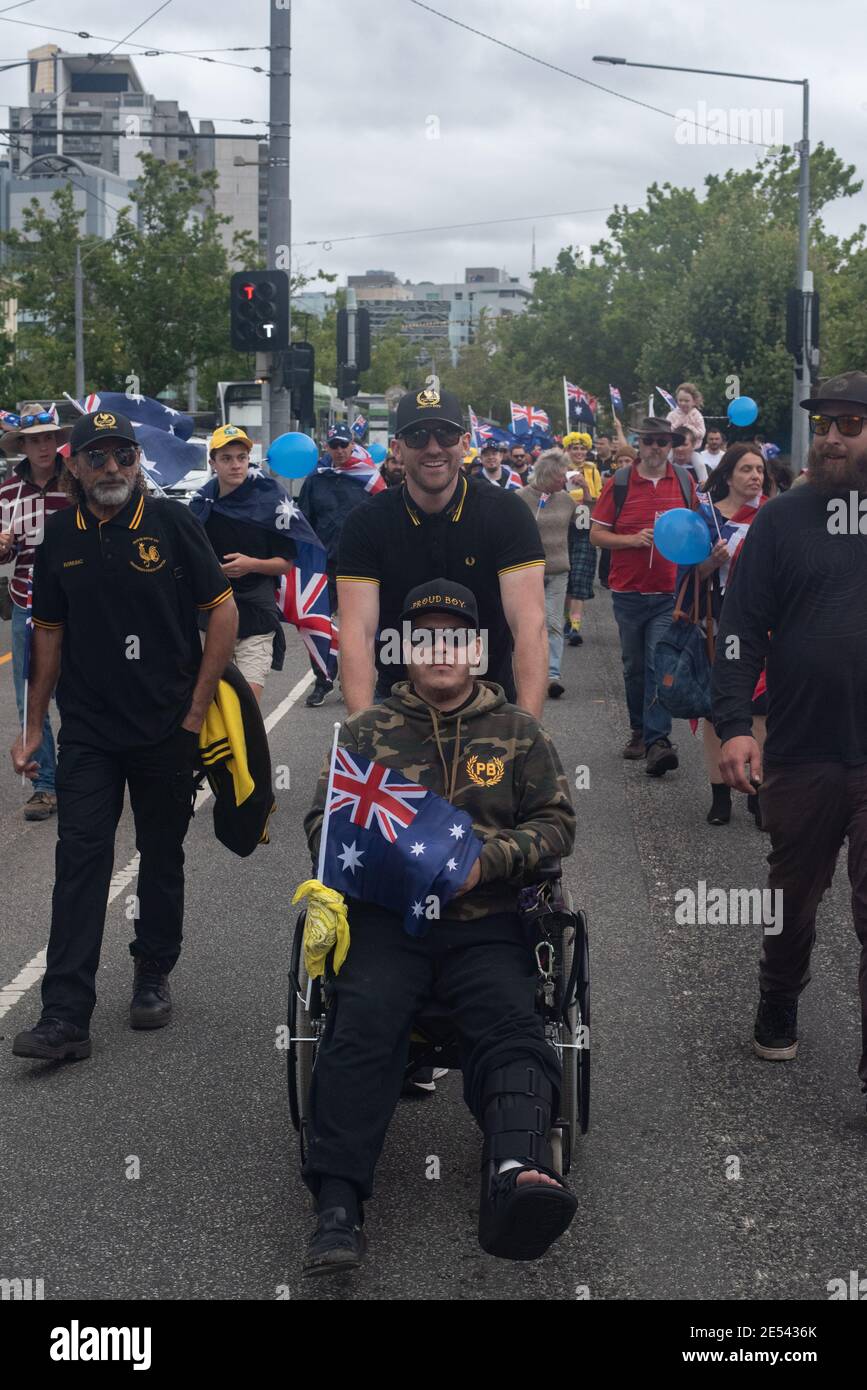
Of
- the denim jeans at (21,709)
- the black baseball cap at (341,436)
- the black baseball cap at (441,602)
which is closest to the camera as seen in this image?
the black baseball cap at (441,602)

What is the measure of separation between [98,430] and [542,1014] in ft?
8.23

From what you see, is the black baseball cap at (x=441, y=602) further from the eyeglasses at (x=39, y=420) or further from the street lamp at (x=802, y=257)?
the street lamp at (x=802, y=257)

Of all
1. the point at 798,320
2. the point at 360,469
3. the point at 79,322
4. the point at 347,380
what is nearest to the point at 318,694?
the point at 360,469

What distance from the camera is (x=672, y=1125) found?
17.4 ft

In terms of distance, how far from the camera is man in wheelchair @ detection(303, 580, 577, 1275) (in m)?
4.18

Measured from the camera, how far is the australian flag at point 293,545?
30.8 ft

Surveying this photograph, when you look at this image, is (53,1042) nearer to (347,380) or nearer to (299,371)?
(299,371)

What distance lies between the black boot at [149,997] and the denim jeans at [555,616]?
7586 mm

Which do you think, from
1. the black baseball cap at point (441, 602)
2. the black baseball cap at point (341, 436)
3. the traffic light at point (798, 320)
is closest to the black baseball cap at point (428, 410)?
the black baseball cap at point (441, 602)

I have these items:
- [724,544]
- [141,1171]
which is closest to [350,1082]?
[141,1171]

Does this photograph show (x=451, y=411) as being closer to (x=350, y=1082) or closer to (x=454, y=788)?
(x=454, y=788)

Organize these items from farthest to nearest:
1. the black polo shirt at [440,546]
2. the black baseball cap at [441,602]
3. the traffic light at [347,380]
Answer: the traffic light at [347,380] → the black polo shirt at [440,546] → the black baseball cap at [441,602]
